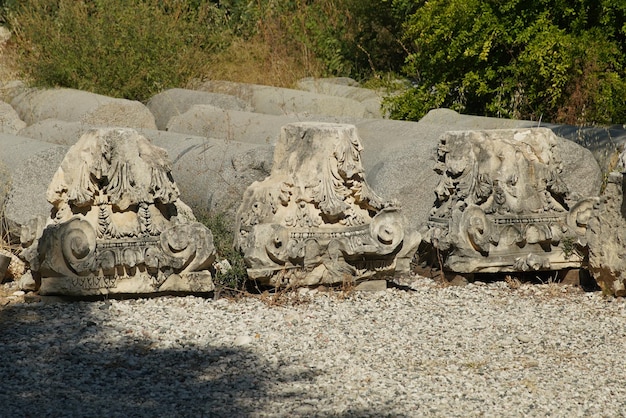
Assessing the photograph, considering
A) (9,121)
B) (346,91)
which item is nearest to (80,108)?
(9,121)

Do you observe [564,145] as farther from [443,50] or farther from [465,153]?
[443,50]

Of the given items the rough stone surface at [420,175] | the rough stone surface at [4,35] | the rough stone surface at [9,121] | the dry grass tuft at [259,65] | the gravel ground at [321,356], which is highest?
the rough stone surface at [4,35]

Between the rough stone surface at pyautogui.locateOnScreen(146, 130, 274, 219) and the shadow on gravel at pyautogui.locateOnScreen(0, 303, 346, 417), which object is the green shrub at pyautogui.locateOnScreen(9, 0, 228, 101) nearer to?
the rough stone surface at pyautogui.locateOnScreen(146, 130, 274, 219)

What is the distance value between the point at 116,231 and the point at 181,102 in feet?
20.4

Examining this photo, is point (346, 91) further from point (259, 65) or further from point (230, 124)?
point (230, 124)

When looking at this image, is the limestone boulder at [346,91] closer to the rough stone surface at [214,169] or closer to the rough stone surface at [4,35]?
the rough stone surface at [214,169]

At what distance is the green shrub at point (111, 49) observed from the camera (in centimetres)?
1304

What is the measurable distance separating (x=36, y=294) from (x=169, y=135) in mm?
2855

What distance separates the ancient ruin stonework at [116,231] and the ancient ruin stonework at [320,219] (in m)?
0.42

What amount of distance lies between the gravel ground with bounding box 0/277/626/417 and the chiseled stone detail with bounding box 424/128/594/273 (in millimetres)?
339

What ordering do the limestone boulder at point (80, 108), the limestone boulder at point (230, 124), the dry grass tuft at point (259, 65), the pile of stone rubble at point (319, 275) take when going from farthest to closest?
the dry grass tuft at point (259, 65)
the limestone boulder at point (80, 108)
the limestone boulder at point (230, 124)
the pile of stone rubble at point (319, 275)

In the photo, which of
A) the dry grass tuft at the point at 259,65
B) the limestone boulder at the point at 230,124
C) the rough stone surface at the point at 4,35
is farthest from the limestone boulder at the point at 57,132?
the rough stone surface at the point at 4,35

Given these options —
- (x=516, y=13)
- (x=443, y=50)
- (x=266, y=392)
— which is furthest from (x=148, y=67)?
(x=266, y=392)

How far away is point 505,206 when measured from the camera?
267 inches
